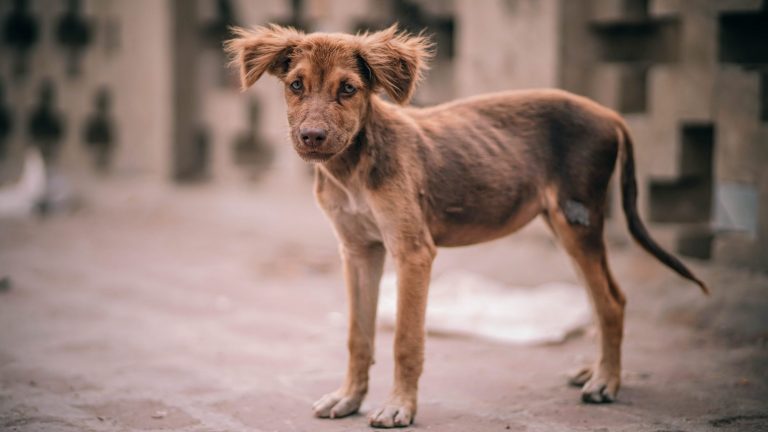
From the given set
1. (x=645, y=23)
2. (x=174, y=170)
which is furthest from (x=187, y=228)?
(x=645, y=23)

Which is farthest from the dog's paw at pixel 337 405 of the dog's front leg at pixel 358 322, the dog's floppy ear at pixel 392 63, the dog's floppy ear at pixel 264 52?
the dog's floppy ear at pixel 264 52

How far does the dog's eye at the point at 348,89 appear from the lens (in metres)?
3.86

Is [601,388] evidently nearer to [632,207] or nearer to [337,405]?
[632,207]

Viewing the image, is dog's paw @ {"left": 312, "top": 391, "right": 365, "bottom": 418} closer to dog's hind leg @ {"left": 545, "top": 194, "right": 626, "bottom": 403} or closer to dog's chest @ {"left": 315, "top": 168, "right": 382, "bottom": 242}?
dog's chest @ {"left": 315, "top": 168, "right": 382, "bottom": 242}

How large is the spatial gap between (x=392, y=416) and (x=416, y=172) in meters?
1.06

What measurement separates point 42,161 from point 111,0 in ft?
6.59

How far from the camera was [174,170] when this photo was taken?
31.2 feet

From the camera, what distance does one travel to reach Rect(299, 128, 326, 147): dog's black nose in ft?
12.1

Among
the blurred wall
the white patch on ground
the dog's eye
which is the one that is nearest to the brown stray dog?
the dog's eye

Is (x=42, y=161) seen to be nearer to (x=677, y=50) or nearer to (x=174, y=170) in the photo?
(x=174, y=170)

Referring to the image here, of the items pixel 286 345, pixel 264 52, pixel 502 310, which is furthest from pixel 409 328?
pixel 502 310

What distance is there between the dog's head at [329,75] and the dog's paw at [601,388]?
156 centimetres

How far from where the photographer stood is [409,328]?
3.97m

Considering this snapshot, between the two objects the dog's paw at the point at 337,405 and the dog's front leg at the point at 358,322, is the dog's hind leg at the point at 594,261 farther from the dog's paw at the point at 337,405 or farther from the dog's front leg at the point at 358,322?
the dog's paw at the point at 337,405
